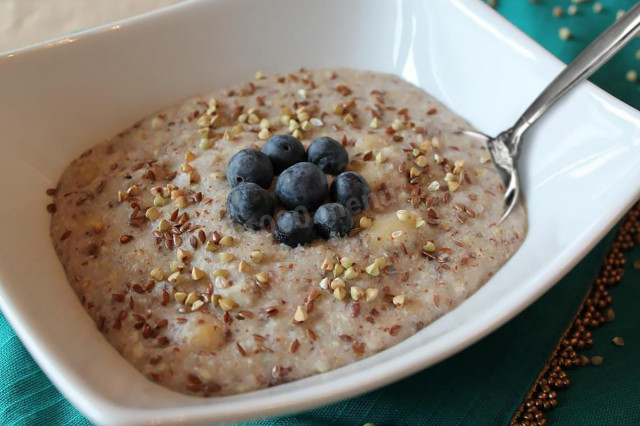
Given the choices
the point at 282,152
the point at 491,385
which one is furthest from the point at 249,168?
the point at 491,385

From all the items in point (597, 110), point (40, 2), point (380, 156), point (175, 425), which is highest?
point (597, 110)

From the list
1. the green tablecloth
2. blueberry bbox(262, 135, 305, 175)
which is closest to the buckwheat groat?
blueberry bbox(262, 135, 305, 175)

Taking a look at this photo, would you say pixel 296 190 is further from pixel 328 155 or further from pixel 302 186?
pixel 328 155

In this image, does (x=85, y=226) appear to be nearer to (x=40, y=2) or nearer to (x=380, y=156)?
(x=380, y=156)

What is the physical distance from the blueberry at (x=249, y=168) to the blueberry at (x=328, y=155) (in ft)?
0.44

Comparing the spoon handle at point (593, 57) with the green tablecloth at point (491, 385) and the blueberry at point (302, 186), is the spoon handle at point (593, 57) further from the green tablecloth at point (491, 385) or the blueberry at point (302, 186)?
the blueberry at point (302, 186)

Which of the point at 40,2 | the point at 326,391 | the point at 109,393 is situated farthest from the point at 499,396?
the point at 40,2

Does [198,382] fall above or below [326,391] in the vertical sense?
below

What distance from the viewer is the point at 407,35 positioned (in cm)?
231

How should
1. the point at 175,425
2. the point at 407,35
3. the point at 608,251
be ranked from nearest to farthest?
the point at 175,425, the point at 608,251, the point at 407,35

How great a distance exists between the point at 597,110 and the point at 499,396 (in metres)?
0.86

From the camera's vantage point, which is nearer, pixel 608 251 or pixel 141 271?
pixel 141 271

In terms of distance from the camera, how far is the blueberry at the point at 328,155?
5.76 feet

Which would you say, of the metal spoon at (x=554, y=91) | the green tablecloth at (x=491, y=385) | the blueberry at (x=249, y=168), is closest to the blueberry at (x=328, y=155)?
the blueberry at (x=249, y=168)
